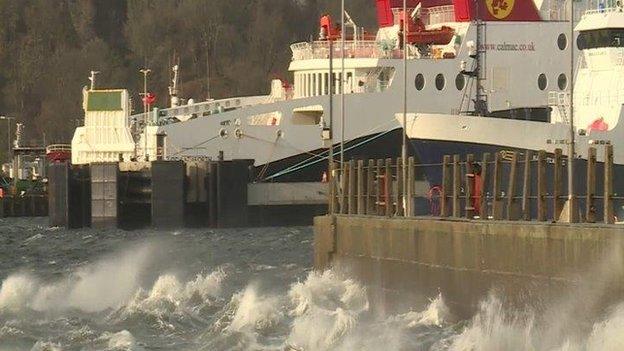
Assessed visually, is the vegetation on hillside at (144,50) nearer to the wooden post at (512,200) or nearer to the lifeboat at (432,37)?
the lifeboat at (432,37)

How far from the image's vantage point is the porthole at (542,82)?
8000 centimetres

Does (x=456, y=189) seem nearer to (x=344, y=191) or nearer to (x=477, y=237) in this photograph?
(x=477, y=237)

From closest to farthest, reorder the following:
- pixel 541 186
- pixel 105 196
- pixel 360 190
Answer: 1. pixel 541 186
2. pixel 360 190
3. pixel 105 196

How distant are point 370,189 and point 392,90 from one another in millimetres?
41674

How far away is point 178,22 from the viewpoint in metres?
141

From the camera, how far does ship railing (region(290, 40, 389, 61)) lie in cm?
7956

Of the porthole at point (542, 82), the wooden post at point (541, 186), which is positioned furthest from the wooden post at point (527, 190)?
the porthole at point (542, 82)

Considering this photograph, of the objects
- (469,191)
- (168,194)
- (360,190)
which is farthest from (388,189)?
(168,194)

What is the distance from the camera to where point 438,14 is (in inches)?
3278

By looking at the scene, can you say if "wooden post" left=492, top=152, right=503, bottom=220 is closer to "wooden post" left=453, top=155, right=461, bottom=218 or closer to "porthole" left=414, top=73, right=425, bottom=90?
"wooden post" left=453, top=155, right=461, bottom=218

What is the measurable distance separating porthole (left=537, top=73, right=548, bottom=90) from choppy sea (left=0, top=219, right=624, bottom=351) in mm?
28610

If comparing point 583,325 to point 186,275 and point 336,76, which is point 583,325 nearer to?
point 186,275

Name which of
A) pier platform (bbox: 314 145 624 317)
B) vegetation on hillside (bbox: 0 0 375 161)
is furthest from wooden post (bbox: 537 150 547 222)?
vegetation on hillside (bbox: 0 0 375 161)

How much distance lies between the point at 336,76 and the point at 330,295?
1896 inches
